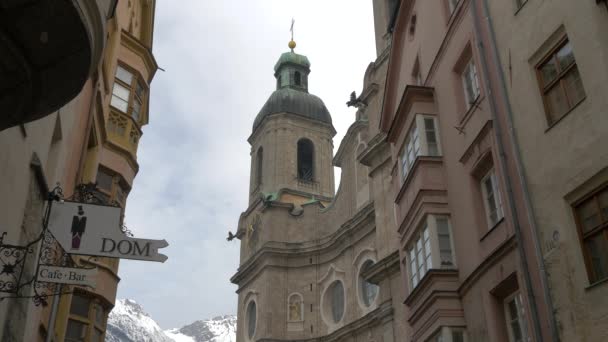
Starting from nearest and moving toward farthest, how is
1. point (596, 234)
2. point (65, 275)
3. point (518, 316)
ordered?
1. point (65, 275)
2. point (596, 234)
3. point (518, 316)

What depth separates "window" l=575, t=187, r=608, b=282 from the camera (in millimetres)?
8180

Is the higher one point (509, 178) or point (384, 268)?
point (384, 268)

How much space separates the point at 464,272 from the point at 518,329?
6.75 ft

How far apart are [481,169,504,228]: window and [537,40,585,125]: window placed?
2.25 meters

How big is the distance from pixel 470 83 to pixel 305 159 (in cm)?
3314

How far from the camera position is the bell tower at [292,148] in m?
43.2

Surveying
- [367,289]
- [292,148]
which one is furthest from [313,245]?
[292,148]

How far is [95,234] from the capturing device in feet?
24.6

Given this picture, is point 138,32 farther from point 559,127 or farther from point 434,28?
point 559,127

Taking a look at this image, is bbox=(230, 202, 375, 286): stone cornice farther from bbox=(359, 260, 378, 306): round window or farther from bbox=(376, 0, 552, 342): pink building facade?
bbox=(376, 0, 552, 342): pink building facade

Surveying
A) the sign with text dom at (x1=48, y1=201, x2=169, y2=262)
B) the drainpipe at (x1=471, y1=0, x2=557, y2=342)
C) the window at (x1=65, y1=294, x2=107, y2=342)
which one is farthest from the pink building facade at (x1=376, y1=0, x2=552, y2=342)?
the window at (x1=65, y1=294, x2=107, y2=342)

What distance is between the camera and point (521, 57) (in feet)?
34.1

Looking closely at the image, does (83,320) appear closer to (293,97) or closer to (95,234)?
(95,234)

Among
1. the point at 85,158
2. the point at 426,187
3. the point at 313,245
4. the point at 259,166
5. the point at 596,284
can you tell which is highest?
the point at 259,166
